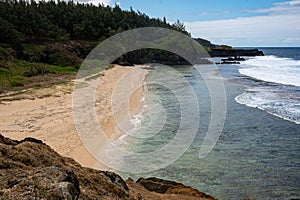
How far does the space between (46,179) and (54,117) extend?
11118 millimetres

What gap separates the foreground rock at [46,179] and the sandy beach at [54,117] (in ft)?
16.1

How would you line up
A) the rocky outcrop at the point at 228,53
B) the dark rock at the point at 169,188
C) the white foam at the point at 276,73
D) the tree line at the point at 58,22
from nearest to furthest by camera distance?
the dark rock at the point at 169,188 → the white foam at the point at 276,73 → the tree line at the point at 58,22 → the rocky outcrop at the point at 228,53

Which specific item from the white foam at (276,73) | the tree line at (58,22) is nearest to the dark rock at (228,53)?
the tree line at (58,22)

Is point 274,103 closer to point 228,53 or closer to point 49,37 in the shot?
point 49,37

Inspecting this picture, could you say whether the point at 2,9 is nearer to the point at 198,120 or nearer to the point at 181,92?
the point at 181,92

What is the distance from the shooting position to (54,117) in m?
13.4

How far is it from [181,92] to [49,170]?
22520 mm

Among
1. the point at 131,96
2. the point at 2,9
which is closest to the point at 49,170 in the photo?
the point at 131,96

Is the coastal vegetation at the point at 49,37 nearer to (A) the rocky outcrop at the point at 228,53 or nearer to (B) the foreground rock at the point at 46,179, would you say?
(B) the foreground rock at the point at 46,179

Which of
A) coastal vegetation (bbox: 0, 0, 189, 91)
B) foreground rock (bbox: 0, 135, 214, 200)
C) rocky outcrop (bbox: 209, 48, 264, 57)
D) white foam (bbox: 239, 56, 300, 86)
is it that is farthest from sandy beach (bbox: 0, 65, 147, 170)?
rocky outcrop (bbox: 209, 48, 264, 57)

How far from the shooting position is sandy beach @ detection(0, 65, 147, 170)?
10.3 m

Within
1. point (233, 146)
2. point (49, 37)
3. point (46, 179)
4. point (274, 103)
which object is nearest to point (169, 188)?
point (46, 179)

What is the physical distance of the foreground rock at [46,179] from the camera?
262 cm

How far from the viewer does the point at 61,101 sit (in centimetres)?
1658
